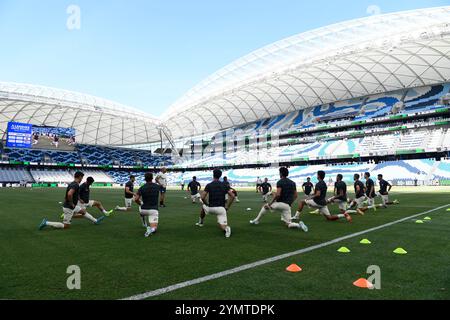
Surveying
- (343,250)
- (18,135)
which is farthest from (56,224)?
(18,135)

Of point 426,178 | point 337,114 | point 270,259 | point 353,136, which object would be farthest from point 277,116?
point 270,259

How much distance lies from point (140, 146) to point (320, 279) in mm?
87391

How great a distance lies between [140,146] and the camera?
8738 centimetres

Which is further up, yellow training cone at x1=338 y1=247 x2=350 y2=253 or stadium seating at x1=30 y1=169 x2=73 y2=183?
stadium seating at x1=30 y1=169 x2=73 y2=183

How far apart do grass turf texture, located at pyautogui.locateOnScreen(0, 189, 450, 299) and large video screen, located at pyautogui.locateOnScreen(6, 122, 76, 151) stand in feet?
159

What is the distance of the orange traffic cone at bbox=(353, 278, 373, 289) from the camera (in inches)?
148

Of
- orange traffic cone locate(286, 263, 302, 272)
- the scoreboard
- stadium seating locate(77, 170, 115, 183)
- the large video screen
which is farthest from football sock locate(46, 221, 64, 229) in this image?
stadium seating locate(77, 170, 115, 183)

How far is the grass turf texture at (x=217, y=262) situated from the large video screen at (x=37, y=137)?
48549mm

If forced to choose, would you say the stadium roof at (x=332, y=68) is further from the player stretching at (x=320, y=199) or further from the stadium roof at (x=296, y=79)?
the player stretching at (x=320, y=199)

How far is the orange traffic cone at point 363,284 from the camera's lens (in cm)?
377

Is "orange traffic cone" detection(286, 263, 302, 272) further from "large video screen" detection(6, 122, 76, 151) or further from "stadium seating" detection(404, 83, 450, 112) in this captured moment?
"stadium seating" detection(404, 83, 450, 112)

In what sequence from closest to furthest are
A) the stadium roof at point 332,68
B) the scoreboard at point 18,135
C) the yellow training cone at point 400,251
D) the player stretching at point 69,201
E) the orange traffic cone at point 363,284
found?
the orange traffic cone at point 363,284, the yellow training cone at point 400,251, the player stretching at point 69,201, the stadium roof at point 332,68, the scoreboard at point 18,135

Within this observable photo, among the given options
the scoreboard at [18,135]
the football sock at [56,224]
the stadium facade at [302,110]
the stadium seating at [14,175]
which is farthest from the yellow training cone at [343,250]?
the stadium seating at [14,175]
